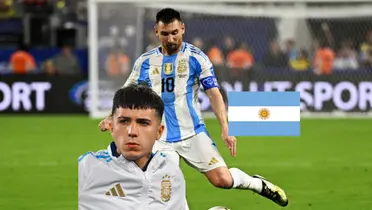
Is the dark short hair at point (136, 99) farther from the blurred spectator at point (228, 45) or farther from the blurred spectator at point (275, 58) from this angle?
the blurred spectator at point (275, 58)

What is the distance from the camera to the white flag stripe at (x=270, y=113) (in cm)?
796

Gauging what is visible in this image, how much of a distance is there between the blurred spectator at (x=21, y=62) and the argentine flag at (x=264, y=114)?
18.6 meters

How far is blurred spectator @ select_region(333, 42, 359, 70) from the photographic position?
2550cm

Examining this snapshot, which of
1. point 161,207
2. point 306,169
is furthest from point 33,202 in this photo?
point 161,207

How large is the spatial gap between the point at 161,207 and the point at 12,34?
87.5 feet

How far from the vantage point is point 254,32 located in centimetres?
2572

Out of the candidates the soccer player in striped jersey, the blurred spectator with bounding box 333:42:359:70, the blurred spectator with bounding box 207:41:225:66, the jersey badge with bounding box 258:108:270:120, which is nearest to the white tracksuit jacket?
the jersey badge with bounding box 258:108:270:120

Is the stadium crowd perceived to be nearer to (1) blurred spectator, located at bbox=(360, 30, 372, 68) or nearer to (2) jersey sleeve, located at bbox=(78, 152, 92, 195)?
(1) blurred spectator, located at bbox=(360, 30, 372, 68)

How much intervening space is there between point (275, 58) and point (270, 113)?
17.3 m

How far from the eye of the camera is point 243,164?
1564cm

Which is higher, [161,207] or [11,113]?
[161,207]

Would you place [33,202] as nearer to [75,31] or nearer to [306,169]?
[306,169]

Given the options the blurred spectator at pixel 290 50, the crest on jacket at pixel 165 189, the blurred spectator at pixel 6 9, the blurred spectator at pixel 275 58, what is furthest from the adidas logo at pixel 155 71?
the blurred spectator at pixel 6 9

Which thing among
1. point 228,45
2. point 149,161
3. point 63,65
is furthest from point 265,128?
point 63,65
